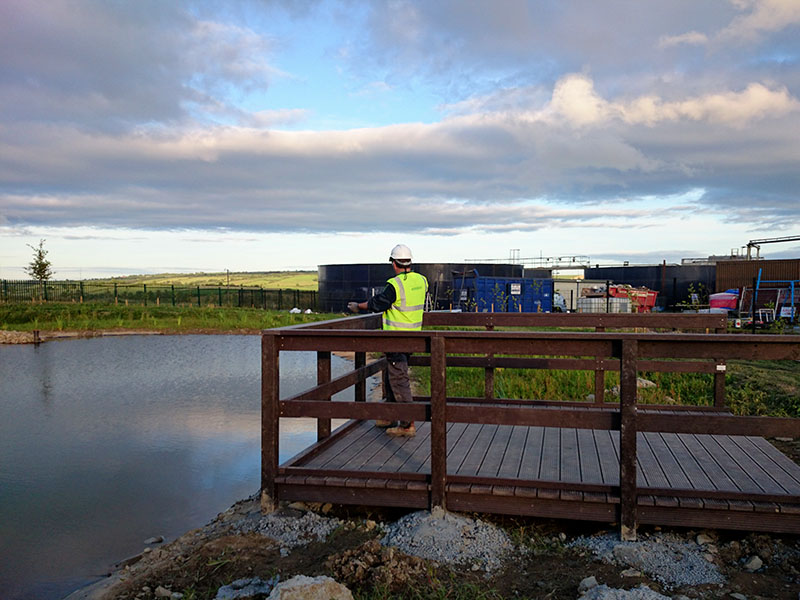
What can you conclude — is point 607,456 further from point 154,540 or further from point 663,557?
point 154,540

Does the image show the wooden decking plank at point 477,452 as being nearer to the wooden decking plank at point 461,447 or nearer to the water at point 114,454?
the wooden decking plank at point 461,447

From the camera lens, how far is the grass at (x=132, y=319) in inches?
953

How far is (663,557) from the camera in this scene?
427 centimetres

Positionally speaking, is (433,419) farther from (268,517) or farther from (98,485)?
(98,485)

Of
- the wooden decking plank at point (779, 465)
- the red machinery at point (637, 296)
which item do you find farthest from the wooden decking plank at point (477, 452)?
the red machinery at point (637, 296)

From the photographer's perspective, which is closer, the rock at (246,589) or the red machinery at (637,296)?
the rock at (246,589)

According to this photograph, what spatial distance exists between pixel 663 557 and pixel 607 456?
1.52 meters

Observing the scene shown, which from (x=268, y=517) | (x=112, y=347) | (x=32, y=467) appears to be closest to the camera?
(x=268, y=517)

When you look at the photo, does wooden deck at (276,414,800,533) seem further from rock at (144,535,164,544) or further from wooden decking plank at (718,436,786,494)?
rock at (144,535,164,544)

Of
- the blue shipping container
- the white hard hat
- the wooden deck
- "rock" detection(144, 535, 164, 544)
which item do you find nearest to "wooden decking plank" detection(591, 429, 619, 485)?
the wooden deck

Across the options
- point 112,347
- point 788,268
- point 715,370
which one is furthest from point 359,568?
point 788,268

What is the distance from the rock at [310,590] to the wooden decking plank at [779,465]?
3.24m

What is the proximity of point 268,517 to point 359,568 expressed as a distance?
51.5 inches

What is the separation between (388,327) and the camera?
20.7 ft
